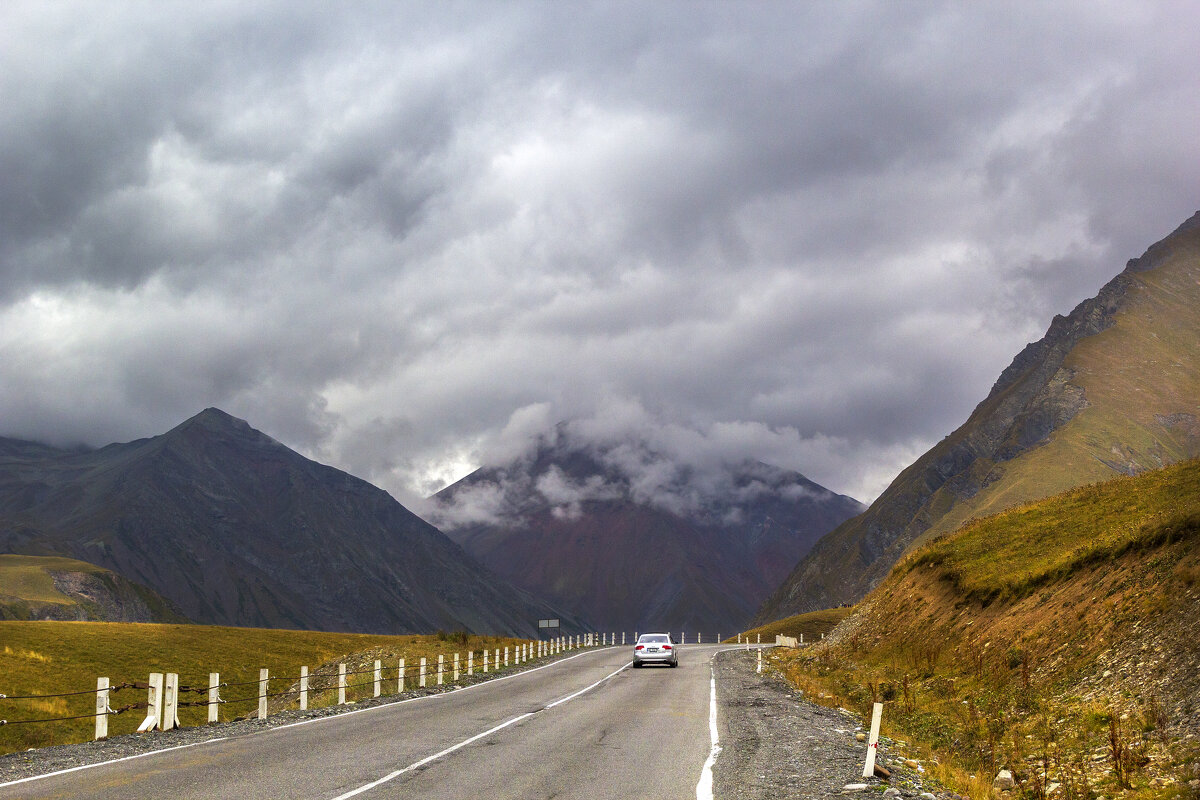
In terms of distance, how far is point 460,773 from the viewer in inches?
511

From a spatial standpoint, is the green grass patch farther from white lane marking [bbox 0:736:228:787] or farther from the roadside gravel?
white lane marking [bbox 0:736:228:787]

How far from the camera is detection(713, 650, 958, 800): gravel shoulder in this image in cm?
1207

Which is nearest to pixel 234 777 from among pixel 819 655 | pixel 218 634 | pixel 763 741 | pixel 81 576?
pixel 763 741

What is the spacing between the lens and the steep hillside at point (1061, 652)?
1382cm

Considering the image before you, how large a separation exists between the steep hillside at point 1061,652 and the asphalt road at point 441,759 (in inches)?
189

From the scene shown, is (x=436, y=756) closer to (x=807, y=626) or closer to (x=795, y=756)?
(x=795, y=756)

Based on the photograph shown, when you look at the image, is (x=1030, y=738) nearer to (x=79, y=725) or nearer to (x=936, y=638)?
(x=936, y=638)

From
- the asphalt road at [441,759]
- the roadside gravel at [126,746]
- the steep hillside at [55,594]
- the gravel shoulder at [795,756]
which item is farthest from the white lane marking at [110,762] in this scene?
the steep hillside at [55,594]

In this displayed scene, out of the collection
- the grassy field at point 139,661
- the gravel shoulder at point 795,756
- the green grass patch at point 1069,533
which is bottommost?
the grassy field at point 139,661

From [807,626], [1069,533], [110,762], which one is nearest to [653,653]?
[1069,533]

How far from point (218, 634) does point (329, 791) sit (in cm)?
6161

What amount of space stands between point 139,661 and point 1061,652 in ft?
163

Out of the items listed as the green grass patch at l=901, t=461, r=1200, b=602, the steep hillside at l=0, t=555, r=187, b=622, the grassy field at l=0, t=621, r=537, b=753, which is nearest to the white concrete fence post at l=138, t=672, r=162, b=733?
the grassy field at l=0, t=621, r=537, b=753

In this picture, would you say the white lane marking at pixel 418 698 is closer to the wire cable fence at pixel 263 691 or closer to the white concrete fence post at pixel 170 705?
the wire cable fence at pixel 263 691
